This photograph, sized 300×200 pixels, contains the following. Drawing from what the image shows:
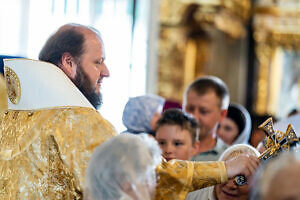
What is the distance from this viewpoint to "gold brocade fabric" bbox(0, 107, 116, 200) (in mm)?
3070

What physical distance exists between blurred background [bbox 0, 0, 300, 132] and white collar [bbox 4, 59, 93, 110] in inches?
74.6

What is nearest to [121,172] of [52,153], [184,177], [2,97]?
[184,177]

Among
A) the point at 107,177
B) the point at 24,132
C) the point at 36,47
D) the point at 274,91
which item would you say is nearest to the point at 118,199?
the point at 107,177

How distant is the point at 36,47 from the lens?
784 cm

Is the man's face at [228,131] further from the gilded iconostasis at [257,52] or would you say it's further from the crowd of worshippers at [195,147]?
the gilded iconostasis at [257,52]

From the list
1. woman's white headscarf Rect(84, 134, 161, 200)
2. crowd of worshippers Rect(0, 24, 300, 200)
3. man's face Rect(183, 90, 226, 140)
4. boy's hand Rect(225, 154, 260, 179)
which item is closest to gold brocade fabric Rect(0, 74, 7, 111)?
crowd of worshippers Rect(0, 24, 300, 200)

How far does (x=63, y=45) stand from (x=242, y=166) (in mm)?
1078

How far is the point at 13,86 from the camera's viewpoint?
11.4ft

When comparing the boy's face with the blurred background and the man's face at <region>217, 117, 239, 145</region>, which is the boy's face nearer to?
the blurred background

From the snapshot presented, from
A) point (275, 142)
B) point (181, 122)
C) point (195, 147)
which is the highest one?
point (275, 142)

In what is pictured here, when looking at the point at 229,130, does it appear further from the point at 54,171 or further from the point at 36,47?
the point at 54,171

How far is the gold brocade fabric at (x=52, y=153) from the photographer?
3.07 m

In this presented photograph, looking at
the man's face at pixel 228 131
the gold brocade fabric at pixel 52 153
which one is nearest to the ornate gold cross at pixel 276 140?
the gold brocade fabric at pixel 52 153

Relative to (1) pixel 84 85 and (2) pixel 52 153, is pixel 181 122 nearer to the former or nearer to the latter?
(1) pixel 84 85
